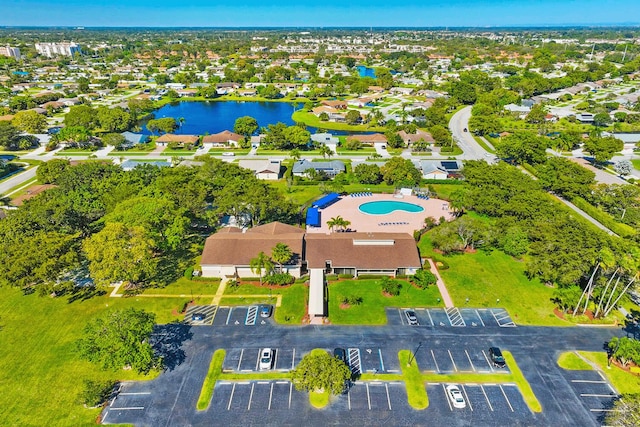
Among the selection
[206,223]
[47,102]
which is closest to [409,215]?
[206,223]

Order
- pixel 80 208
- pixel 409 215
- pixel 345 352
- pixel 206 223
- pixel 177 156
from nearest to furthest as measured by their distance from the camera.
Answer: pixel 345 352 → pixel 80 208 → pixel 206 223 → pixel 409 215 → pixel 177 156

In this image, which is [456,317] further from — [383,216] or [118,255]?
[118,255]

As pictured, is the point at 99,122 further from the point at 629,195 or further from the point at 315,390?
the point at 629,195

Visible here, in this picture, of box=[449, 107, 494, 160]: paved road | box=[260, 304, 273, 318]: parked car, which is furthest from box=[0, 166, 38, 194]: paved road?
box=[449, 107, 494, 160]: paved road

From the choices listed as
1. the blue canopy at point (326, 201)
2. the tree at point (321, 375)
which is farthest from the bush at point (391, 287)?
the blue canopy at point (326, 201)

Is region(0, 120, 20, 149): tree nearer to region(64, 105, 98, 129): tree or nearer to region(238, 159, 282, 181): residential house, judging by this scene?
region(64, 105, 98, 129): tree

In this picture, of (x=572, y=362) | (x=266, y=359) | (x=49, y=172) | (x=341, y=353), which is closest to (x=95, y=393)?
(x=266, y=359)

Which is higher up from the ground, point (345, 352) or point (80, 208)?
point (80, 208)
